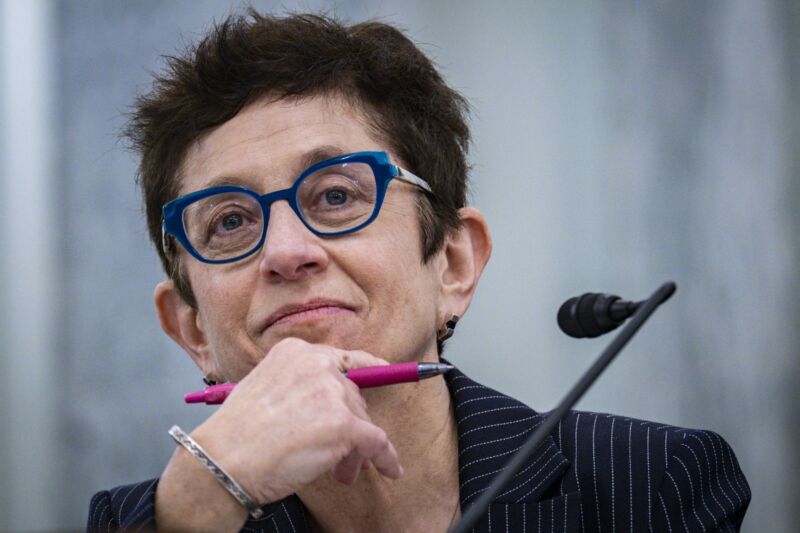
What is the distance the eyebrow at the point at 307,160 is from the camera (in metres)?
2.19

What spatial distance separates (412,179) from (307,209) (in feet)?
0.96

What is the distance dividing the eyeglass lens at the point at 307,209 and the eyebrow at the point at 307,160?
26 mm

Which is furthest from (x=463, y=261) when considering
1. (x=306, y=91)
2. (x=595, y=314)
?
(x=595, y=314)

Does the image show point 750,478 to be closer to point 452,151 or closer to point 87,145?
point 452,151

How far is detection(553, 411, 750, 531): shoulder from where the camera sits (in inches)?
83.7

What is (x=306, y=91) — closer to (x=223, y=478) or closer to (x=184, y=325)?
(x=184, y=325)

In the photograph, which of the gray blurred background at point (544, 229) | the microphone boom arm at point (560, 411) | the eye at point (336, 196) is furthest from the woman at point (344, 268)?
the gray blurred background at point (544, 229)

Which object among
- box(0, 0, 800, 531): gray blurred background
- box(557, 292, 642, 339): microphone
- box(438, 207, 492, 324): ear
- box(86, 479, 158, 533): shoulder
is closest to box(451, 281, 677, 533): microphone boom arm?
box(557, 292, 642, 339): microphone

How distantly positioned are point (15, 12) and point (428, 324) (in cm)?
185

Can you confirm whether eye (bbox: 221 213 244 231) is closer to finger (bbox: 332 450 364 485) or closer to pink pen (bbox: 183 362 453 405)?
pink pen (bbox: 183 362 453 405)

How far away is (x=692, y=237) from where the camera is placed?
331 centimetres

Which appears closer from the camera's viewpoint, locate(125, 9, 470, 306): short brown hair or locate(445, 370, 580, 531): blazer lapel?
locate(445, 370, 580, 531): blazer lapel

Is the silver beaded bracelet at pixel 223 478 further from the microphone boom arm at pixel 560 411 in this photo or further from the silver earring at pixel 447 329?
the silver earring at pixel 447 329

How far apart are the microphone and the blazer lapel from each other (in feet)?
2.11
